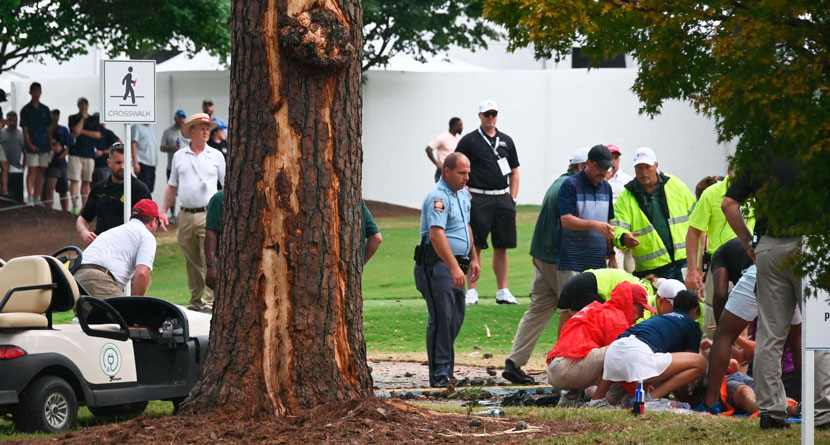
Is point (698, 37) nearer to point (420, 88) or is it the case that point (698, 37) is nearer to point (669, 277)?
point (669, 277)

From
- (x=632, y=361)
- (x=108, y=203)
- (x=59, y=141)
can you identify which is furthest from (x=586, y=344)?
(x=59, y=141)

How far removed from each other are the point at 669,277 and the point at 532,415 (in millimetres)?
3541

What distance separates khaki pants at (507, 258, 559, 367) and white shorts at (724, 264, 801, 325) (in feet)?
8.46

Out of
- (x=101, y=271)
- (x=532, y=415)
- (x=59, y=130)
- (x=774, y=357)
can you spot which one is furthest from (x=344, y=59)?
(x=59, y=130)

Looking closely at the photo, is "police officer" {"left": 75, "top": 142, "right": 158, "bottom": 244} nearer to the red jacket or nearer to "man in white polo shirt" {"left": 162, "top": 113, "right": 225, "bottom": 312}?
"man in white polo shirt" {"left": 162, "top": 113, "right": 225, "bottom": 312}

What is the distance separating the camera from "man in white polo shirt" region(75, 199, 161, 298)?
9.43 metres

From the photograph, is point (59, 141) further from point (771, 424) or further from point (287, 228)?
point (771, 424)

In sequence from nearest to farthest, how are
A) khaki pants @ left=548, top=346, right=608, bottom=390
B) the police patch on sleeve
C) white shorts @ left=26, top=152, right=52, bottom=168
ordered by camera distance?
khaki pants @ left=548, top=346, right=608, bottom=390
the police patch on sleeve
white shorts @ left=26, top=152, right=52, bottom=168

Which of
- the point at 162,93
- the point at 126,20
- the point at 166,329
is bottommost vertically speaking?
the point at 166,329

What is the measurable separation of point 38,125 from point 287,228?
719 inches

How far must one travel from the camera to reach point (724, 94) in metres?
5.23

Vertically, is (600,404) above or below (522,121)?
below

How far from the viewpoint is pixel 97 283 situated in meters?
9.33

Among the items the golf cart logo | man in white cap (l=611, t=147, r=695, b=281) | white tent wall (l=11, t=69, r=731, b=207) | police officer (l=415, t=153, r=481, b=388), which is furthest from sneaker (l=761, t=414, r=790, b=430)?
white tent wall (l=11, t=69, r=731, b=207)
